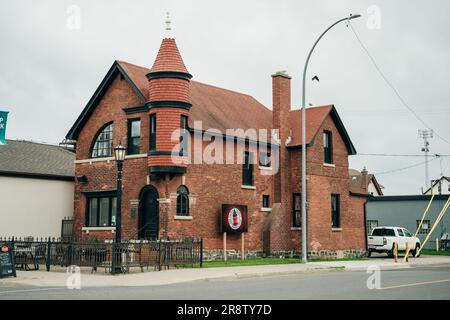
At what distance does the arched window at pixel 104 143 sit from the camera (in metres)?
30.0

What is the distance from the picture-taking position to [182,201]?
90.8 ft

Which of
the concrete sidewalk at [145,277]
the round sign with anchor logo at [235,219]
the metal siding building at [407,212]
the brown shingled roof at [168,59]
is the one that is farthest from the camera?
the metal siding building at [407,212]

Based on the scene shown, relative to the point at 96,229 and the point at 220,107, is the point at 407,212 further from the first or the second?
the point at 96,229

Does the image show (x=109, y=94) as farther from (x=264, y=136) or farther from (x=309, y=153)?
(x=309, y=153)

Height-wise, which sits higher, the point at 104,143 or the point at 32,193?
the point at 104,143

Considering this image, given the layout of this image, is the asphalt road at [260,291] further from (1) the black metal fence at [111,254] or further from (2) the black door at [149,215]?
(2) the black door at [149,215]

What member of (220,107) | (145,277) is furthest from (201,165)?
(145,277)

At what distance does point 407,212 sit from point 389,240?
16.4 metres

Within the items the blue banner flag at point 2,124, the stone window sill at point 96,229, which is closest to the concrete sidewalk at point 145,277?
the blue banner flag at point 2,124

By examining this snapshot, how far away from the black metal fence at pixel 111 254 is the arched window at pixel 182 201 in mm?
3511

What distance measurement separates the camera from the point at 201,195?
28422mm

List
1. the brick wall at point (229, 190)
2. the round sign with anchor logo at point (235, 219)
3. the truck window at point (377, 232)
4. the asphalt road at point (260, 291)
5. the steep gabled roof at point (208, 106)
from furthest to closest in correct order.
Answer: the truck window at point (377, 232) → the round sign with anchor logo at point (235, 219) → the steep gabled roof at point (208, 106) → the brick wall at point (229, 190) → the asphalt road at point (260, 291)
